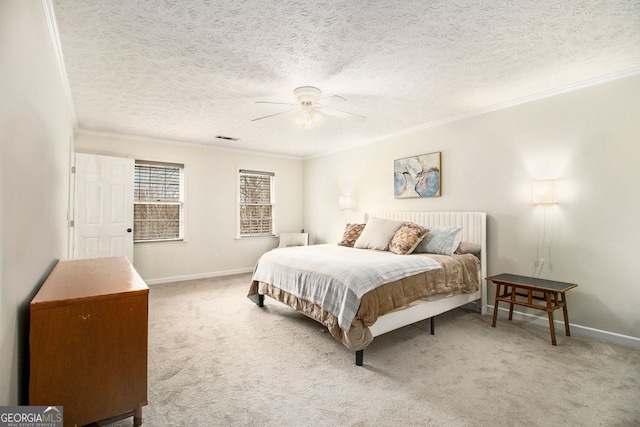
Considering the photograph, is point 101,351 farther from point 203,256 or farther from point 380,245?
point 203,256

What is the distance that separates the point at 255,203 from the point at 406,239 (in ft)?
11.8

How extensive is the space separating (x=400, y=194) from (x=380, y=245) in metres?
1.20

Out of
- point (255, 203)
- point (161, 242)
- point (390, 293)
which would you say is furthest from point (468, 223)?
point (161, 242)

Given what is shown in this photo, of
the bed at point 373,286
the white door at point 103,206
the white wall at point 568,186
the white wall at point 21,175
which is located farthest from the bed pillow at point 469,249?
the white door at point 103,206

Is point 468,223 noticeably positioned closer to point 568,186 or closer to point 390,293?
point 568,186

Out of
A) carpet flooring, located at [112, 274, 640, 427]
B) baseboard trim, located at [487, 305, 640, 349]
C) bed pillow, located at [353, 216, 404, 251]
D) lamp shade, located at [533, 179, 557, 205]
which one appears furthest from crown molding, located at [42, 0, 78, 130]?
baseboard trim, located at [487, 305, 640, 349]

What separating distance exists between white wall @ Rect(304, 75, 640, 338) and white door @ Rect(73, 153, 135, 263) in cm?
457

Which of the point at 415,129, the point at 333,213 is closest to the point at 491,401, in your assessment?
the point at 415,129

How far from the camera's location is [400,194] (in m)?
4.72

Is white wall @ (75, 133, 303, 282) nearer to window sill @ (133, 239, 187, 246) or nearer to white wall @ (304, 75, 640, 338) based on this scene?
window sill @ (133, 239, 187, 246)

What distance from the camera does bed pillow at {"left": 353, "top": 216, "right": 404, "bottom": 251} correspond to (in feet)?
12.8

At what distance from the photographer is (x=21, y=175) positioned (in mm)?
1383

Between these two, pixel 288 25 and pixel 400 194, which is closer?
pixel 288 25

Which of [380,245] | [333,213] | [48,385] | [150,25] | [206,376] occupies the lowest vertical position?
[206,376]
